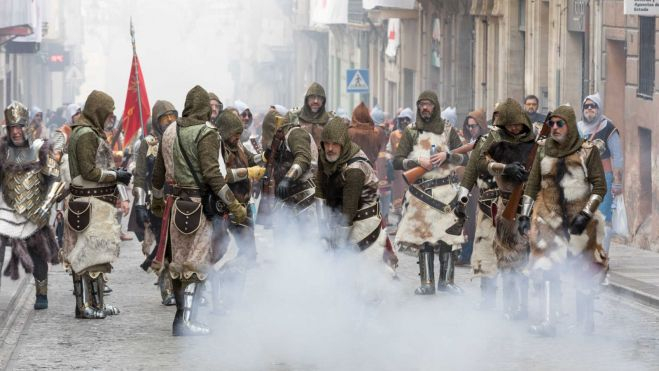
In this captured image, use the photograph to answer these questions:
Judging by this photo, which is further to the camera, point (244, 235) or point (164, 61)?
point (164, 61)

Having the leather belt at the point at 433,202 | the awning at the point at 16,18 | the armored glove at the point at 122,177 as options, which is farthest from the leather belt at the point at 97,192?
the awning at the point at 16,18

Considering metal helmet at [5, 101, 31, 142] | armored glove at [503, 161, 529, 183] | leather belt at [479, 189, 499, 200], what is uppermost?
metal helmet at [5, 101, 31, 142]

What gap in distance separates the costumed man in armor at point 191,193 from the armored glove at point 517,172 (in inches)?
81.0

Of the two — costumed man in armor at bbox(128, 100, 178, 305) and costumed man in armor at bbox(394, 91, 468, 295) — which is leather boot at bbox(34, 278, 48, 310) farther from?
costumed man in armor at bbox(394, 91, 468, 295)

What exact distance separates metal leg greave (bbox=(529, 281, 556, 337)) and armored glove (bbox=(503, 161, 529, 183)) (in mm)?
855

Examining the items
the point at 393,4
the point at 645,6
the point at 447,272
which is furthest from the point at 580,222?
the point at 393,4

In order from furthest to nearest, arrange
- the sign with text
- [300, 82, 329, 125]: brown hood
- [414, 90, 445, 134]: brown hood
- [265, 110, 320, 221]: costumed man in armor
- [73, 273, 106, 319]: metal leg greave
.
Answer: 1. the sign with text
2. [300, 82, 329, 125]: brown hood
3. [414, 90, 445, 134]: brown hood
4. [265, 110, 320, 221]: costumed man in armor
5. [73, 273, 106, 319]: metal leg greave

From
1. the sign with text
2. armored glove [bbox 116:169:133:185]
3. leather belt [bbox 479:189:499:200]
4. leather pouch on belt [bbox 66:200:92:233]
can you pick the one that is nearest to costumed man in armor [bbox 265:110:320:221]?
armored glove [bbox 116:169:133:185]

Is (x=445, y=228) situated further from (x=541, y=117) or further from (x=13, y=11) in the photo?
(x=13, y=11)

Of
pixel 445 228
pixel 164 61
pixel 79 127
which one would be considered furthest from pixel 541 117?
pixel 164 61

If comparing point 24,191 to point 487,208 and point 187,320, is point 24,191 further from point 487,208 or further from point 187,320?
point 487,208

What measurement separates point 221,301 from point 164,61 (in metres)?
117

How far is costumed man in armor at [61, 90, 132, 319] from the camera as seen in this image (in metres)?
12.8

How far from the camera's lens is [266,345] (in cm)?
1161
